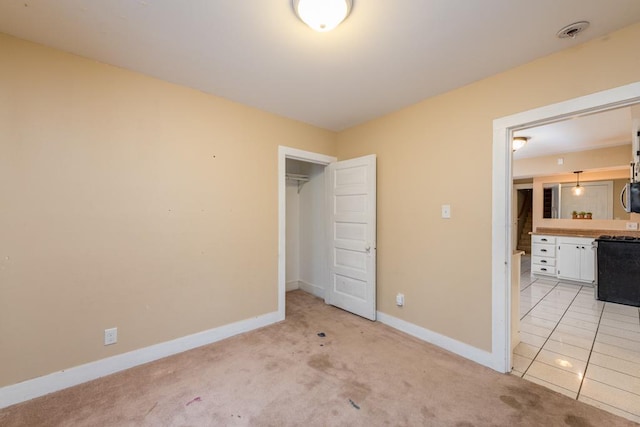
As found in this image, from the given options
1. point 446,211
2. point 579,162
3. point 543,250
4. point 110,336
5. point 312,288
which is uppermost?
point 579,162

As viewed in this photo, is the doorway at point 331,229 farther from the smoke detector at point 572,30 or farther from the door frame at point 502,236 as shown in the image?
the smoke detector at point 572,30

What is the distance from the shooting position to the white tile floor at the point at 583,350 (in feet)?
6.25

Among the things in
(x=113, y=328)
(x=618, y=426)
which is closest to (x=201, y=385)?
(x=113, y=328)

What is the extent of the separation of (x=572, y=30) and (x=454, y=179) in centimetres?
122

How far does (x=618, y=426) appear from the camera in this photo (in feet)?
5.18

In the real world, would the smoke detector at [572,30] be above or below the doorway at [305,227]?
above

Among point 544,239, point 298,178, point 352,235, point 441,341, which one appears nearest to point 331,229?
point 352,235

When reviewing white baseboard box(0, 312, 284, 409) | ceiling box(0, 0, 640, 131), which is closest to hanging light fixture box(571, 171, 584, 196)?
ceiling box(0, 0, 640, 131)

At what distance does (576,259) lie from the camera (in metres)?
4.78

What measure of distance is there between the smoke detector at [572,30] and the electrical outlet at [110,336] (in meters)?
3.86

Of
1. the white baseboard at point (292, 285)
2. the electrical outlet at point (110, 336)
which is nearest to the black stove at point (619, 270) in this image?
the white baseboard at point (292, 285)

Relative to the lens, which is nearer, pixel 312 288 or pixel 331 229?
pixel 331 229

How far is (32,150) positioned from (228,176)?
139 cm

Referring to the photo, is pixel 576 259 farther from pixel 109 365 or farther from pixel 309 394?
pixel 109 365
